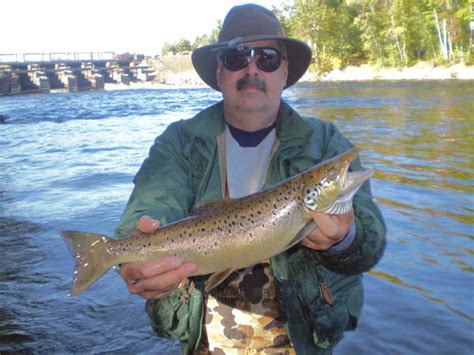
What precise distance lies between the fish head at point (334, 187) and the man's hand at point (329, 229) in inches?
1.4

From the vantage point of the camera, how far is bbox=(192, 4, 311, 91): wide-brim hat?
3.52 m

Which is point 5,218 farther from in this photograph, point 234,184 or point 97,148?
point 97,148

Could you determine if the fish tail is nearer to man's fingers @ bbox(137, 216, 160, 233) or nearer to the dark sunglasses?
man's fingers @ bbox(137, 216, 160, 233)

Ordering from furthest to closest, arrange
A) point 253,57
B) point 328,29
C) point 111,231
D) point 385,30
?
1. point 328,29
2. point 385,30
3. point 111,231
4. point 253,57

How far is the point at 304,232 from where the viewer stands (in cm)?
278

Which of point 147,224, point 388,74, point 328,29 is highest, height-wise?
point 328,29

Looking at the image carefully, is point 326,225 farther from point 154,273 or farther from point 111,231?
point 111,231

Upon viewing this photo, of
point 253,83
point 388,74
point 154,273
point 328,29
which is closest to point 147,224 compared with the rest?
point 154,273

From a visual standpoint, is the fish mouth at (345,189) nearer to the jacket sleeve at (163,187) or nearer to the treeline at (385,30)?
the jacket sleeve at (163,187)

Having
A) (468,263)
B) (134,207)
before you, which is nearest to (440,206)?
(468,263)

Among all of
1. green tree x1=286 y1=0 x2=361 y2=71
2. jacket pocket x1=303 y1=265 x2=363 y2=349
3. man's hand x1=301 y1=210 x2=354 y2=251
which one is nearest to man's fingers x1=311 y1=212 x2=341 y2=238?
man's hand x1=301 y1=210 x2=354 y2=251

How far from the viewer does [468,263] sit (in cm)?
694

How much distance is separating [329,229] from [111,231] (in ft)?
21.8

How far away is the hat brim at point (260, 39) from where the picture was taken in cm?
359
